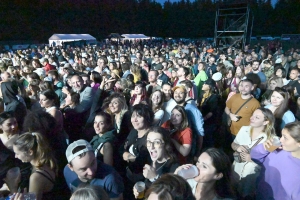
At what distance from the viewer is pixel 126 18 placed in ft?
145

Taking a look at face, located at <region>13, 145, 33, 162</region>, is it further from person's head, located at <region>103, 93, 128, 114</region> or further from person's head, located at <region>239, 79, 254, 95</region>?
person's head, located at <region>239, 79, 254, 95</region>

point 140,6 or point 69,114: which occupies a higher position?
point 140,6

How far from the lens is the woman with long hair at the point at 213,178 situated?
70.8 inches

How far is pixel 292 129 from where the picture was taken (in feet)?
6.60

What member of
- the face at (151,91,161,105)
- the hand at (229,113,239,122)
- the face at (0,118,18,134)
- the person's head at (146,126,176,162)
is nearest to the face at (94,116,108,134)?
the person's head at (146,126,176,162)

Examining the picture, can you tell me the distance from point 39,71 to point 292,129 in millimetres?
5281

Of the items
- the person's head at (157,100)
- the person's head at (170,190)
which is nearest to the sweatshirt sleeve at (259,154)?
the person's head at (170,190)

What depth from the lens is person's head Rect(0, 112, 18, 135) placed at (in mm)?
2637

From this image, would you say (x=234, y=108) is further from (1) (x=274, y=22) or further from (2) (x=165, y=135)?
(1) (x=274, y=22)

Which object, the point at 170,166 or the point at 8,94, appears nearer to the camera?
the point at 170,166

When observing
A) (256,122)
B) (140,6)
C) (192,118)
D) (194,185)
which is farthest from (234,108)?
(140,6)

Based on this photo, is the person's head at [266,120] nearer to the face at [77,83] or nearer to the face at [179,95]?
the face at [179,95]

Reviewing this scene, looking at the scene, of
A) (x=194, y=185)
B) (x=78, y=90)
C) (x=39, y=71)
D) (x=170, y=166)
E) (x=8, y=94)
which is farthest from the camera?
(x=39, y=71)

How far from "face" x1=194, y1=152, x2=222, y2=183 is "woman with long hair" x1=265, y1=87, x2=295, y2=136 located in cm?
175
